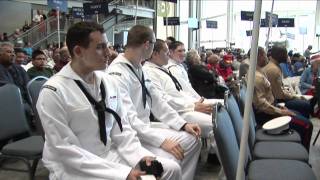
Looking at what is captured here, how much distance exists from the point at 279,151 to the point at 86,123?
1662 mm

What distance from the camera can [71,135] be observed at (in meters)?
1.99

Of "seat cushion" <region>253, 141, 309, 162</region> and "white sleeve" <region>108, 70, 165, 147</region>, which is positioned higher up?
"white sleeve" <region>108, 70, 165, 147</region>

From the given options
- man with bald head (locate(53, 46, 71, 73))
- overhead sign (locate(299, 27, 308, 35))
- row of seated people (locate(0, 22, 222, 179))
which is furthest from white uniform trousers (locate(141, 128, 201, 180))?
overhead sign (locate(299, 27, 308, 35))

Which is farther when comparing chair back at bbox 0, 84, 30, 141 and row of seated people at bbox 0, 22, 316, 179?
chair back at bbox 0, 84, 30, 141

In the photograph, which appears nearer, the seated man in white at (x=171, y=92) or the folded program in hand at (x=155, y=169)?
the folded program in hand at (x=155, y=169)

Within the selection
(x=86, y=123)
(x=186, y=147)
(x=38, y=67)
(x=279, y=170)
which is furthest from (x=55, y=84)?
(x=38, y=67)

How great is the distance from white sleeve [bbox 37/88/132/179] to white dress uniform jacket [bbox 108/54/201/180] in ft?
2.32

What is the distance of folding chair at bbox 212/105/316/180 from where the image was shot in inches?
81.0

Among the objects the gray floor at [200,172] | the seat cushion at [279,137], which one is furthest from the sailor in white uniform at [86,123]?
the gray floor at [200,172]

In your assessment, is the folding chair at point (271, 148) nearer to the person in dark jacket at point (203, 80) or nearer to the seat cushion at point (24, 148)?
the seat cushion at point (24, 148)

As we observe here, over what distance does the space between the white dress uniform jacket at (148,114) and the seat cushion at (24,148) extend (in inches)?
31.5

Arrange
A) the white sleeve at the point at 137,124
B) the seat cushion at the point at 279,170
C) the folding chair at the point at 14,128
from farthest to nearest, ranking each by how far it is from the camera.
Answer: the folding chair at the point at 14,128 → the white sleeve at the point at 137,124 → the seat cushion at the point at 279,170

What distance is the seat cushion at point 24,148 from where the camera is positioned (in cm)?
293

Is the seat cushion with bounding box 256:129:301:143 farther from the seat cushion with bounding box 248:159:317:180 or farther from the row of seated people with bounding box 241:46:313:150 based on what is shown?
the seat cushion with bounding box 248:159:317:180
